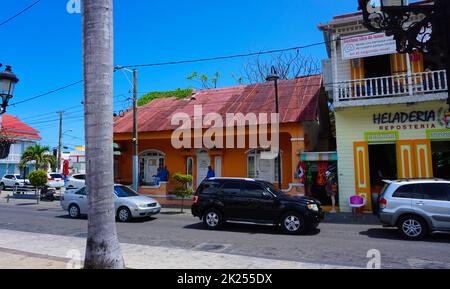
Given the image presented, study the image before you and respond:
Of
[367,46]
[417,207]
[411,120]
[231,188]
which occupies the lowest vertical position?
[417,207]

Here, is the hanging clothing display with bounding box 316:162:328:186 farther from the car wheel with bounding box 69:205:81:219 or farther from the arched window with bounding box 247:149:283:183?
the car wheel with bounding box 69:205:81:219

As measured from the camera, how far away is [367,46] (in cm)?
1499

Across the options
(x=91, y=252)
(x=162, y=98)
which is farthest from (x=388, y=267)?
(x=162, y=98)

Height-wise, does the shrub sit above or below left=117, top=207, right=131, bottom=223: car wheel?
above

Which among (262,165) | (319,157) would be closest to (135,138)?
(262,165)

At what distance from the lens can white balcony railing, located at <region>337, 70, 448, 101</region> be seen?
1412 centimetres

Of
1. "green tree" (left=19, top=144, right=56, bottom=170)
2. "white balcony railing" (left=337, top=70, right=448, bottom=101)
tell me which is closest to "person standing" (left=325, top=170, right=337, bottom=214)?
"white balcony railing" (left=337, top=70, right=448, bottom=101)

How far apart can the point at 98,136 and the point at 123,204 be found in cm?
920

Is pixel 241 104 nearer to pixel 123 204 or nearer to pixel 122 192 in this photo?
pixel 122 192

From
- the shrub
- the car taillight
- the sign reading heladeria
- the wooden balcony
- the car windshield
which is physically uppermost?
the sign reading heladeria

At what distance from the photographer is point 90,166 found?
506 centimetres

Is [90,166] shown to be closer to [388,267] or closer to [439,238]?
[388,267]

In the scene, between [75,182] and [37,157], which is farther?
[37,157]

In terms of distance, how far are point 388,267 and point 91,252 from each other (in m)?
5.46
